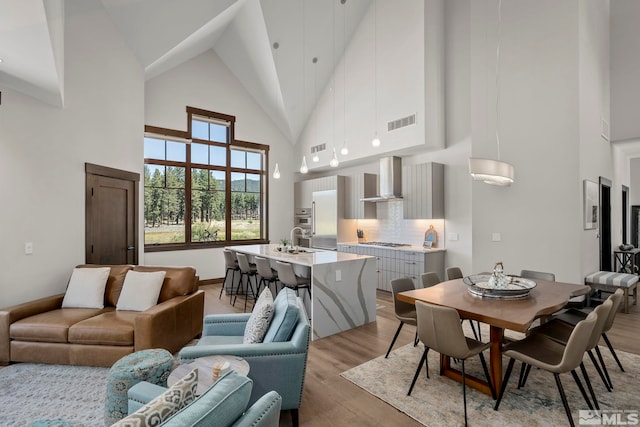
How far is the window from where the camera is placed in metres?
6.61

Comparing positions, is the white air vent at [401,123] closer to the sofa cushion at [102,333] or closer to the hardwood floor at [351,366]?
the hardwood floor at [351,366]

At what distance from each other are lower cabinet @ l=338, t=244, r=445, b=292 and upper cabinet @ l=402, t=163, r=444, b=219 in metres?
0.73

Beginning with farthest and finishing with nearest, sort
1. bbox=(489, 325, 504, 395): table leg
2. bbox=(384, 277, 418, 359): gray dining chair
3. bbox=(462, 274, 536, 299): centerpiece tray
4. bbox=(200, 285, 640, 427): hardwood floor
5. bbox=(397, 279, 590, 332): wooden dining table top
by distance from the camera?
bbox=(384, 277, 418, 359): gray dining chair, bbox=(462, 274, 536, 299): centerpiece tray, bbox=(489, 325, 504, 395): table leg, bbox=(200, 285, 640, 427): hardwood floor, bbox=(397, 279, 590, 332): wooden dining table top

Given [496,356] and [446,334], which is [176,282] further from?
[496,356]

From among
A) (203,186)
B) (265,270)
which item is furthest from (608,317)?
(203,186)

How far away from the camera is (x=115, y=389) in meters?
2.06

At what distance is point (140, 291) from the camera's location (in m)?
3.58

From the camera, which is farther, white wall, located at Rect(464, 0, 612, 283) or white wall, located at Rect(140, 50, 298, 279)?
white wall, located at Rect(140, 50, 298, 279)

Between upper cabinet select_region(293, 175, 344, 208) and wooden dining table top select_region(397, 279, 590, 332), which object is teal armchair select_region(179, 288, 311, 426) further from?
upper cabinet select_region(293, 175, 344, 208)

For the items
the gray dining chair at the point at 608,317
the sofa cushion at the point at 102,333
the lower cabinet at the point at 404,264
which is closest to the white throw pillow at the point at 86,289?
the sofa cushion at the point at 102,333

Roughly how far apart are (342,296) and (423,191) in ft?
9.41

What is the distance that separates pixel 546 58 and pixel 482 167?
119 inches

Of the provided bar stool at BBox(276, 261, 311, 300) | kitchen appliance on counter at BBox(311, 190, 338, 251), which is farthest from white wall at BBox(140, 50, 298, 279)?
bar stool at BBox(276, 261, 311, 300)

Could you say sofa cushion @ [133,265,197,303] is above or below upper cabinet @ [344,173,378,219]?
below
